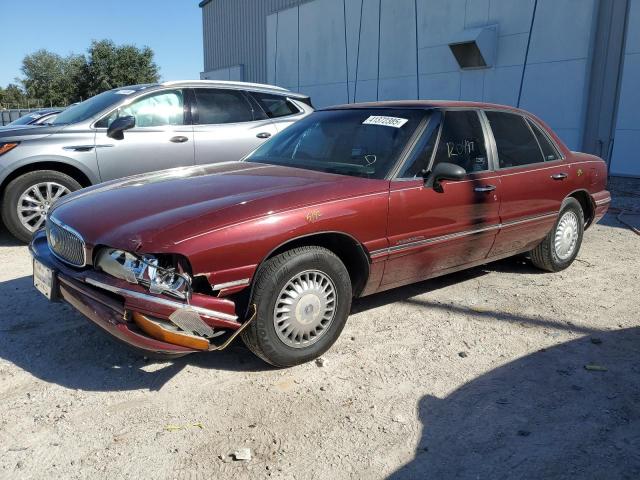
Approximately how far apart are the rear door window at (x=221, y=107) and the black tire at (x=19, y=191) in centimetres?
174

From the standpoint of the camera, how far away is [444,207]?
13.0 ft

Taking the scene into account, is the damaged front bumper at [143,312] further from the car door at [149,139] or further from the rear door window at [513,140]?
the car door at [149,139]

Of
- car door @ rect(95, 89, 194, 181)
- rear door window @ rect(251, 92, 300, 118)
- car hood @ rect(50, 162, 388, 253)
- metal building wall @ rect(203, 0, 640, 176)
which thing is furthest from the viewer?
metal building wall @ rect(203, 0, 640, 176)

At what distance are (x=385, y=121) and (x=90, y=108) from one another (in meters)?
3.92

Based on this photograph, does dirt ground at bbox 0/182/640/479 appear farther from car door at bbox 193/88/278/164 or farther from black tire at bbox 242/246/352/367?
car door at bbox 193/88/278/164

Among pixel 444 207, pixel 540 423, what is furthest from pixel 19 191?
pixel 540 423

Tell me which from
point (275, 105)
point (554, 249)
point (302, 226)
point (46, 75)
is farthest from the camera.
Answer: point (46, 75)

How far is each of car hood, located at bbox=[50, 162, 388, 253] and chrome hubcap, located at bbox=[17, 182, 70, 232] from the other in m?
2.36

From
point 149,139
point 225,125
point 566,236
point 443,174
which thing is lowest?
point 566,236

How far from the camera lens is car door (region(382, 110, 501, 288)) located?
3758 millimetres

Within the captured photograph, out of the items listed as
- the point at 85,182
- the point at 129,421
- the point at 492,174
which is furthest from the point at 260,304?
the point at 85,182

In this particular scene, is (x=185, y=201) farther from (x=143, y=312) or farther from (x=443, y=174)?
(x=443, y=174)

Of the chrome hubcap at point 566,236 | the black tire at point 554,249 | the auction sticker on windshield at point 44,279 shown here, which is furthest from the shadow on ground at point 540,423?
the auction sticker on windshield at point 44,279

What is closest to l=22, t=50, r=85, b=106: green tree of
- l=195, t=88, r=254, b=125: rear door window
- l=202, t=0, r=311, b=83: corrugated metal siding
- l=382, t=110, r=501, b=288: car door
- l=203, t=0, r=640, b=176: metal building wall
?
l=202, t=0, r=311, b=83: corrugated metal siding
